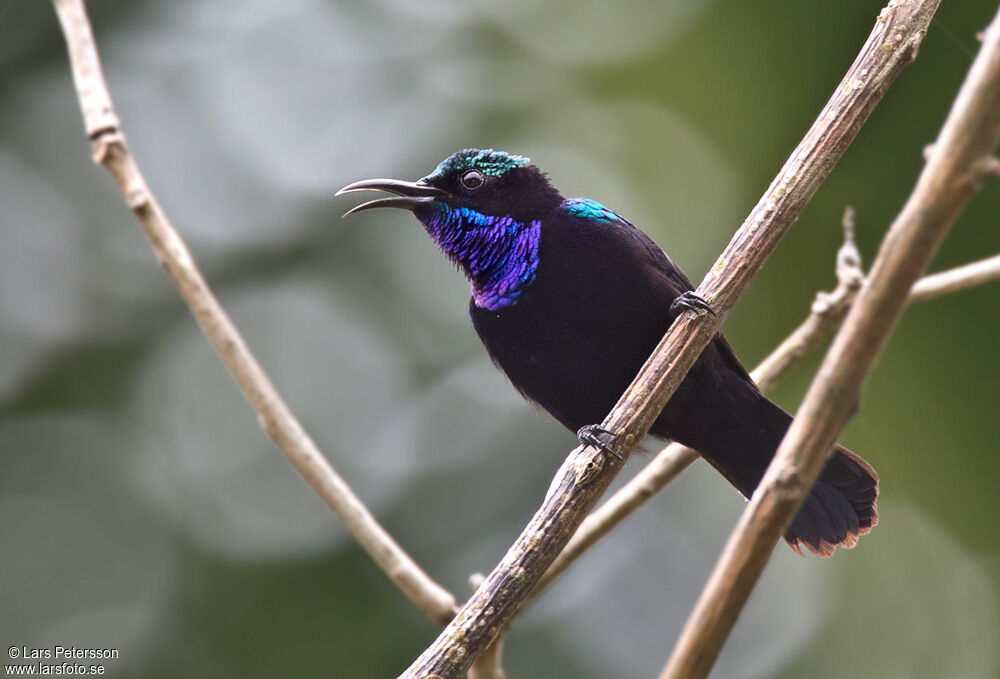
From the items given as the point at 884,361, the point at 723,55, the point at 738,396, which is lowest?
the point at 884,361

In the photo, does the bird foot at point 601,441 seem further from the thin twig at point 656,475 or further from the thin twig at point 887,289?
the thin twig at point 887,289

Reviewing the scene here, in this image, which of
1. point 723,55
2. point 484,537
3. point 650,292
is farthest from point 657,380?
point 484,537

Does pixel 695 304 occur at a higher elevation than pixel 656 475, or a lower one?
higher

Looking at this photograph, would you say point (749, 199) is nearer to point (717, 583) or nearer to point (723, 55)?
point (723, 55)

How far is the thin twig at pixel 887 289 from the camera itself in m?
1.33

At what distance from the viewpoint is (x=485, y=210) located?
140 inches

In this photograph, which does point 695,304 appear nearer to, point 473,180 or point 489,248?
point 489,248

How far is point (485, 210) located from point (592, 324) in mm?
569

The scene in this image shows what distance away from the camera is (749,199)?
16.9ft

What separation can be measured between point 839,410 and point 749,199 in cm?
394

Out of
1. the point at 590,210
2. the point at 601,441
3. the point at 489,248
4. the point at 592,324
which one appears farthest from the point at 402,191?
the point at 601,441

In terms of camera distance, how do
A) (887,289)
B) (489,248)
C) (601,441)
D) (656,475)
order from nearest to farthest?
(887,289) → (601,441) → (656,475) → (489,248)

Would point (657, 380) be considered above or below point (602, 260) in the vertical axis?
below

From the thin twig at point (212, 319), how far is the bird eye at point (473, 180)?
43.4 inches
